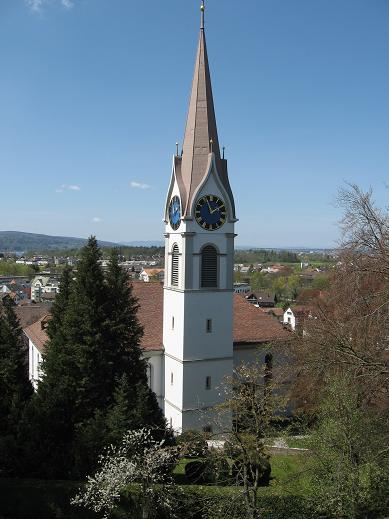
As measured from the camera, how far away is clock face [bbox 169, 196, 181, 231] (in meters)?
29.9

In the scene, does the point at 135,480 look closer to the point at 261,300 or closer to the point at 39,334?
the point at 39,334

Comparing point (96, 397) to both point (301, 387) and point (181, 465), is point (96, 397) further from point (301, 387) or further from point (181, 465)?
point (301, 387)

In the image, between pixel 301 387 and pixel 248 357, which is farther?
pixel 248 357

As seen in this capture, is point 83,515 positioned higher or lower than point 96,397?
lower

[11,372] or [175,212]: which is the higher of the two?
[175,212]

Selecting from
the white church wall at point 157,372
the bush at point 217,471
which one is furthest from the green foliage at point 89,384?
the white church wall at point 157,372

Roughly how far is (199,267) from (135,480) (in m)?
12.5

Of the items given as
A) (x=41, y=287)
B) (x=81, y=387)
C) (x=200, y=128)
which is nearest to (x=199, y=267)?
(x=200, y=128)

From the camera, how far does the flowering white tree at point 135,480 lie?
61.9 feet

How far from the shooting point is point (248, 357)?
34344 mm

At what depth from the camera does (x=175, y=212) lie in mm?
30375

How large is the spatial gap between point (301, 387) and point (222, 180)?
515 inches

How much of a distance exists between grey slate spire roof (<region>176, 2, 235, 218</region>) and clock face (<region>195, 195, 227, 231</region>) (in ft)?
2.53

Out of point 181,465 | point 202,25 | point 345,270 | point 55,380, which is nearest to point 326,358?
point 345,270
